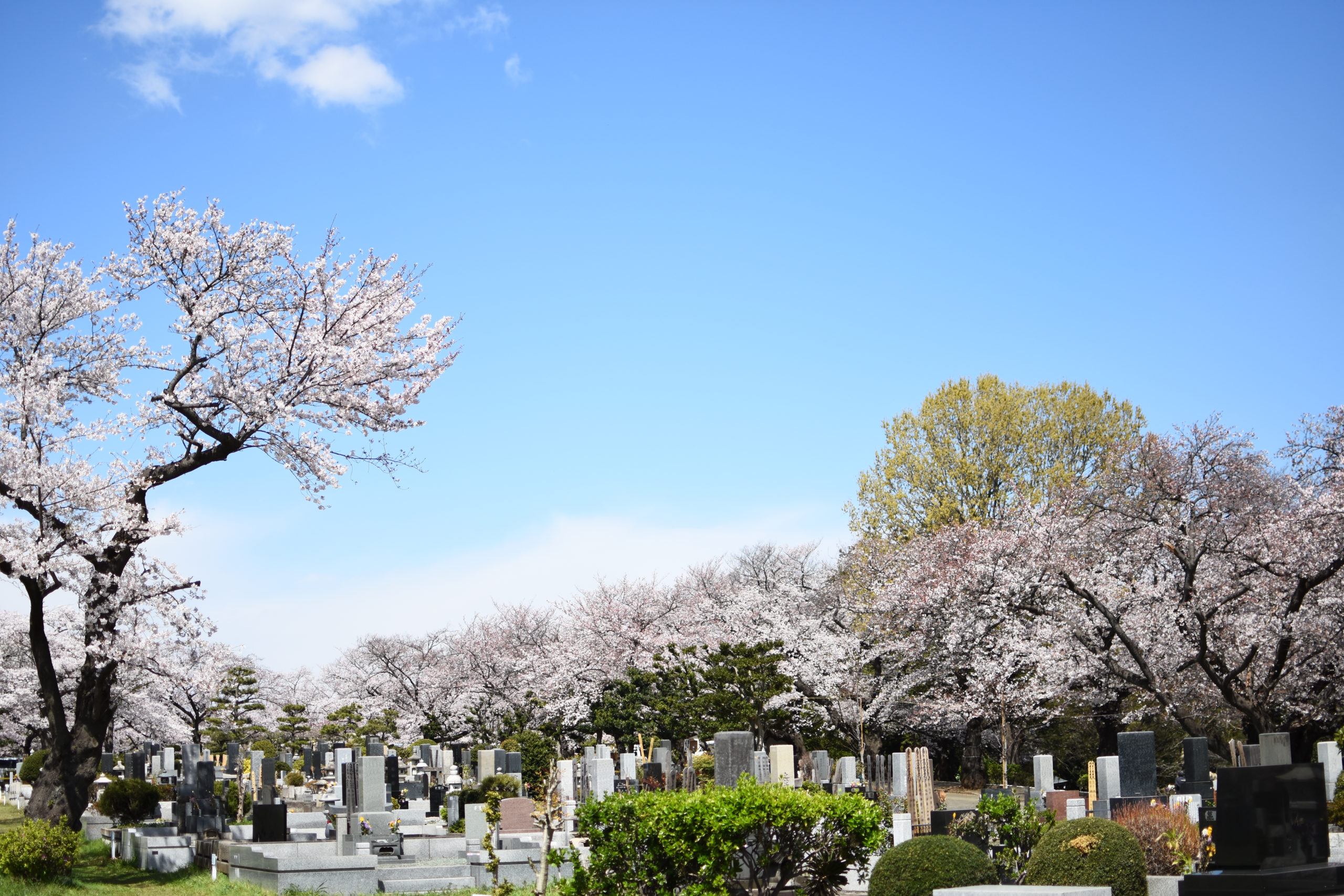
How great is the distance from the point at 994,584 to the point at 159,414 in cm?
2259

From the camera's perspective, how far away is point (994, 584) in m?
33.2

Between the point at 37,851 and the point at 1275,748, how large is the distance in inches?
721

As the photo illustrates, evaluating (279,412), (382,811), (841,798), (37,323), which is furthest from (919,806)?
(37,323)

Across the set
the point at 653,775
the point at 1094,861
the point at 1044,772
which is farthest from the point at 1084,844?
the point at 653,775

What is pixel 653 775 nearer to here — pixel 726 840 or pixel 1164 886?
pixel 1164 886

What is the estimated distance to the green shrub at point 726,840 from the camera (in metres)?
10.6

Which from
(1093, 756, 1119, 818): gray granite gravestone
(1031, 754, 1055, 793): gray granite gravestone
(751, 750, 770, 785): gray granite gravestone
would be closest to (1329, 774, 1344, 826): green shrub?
(1093, 756, 1119, 818): gray granite gravestone

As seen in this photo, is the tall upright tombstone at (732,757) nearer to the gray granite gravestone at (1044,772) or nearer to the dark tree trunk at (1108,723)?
the gray granite gravestone at (1044,772)

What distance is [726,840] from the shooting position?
10.6 meters

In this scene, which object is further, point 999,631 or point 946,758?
point 946,758

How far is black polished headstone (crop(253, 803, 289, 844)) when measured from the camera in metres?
18.3

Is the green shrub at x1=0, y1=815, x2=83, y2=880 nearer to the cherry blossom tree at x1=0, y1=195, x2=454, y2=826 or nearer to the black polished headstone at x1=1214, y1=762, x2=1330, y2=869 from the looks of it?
the cherry blossom tree at x1=0, y1=195, x2=454, y2=826

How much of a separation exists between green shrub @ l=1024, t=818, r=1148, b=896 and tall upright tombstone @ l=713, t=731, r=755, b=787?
12.2 feet

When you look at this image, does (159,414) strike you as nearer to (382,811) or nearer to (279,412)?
(279,412)
